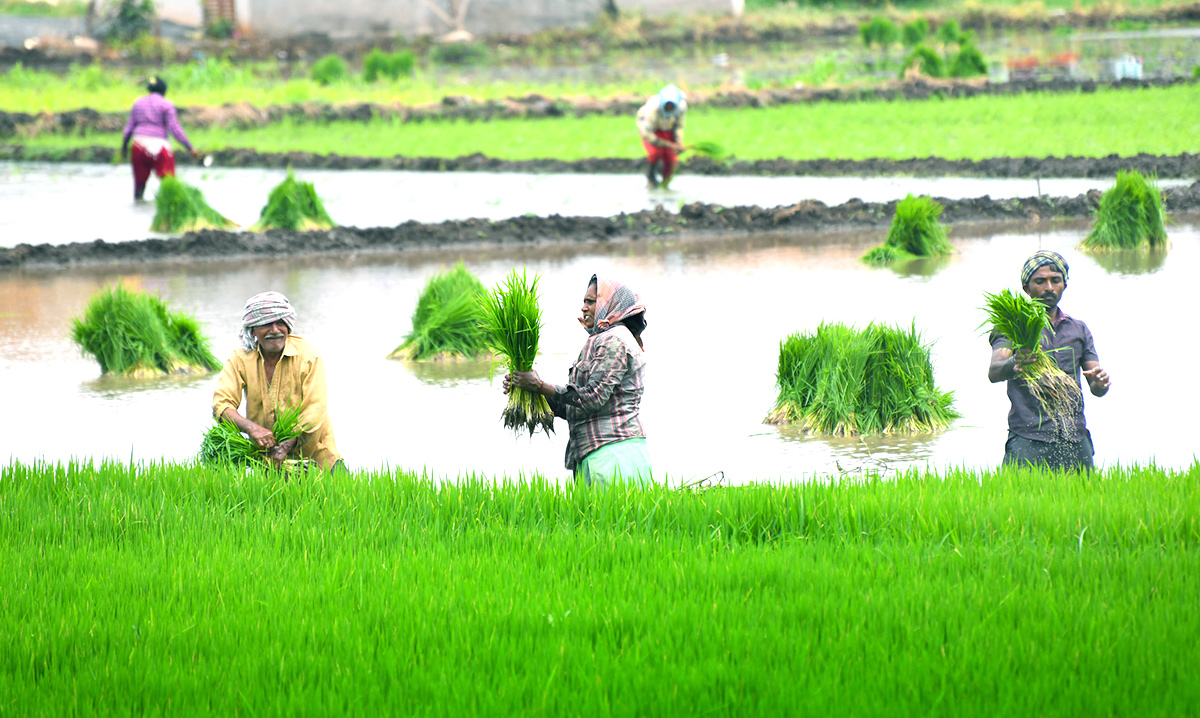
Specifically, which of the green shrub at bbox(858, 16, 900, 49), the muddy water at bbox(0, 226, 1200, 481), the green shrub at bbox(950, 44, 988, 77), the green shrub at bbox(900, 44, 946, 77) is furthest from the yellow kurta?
the green shrub at bbox(858, 16, 900, 49)

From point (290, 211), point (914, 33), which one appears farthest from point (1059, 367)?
point (914, 33)

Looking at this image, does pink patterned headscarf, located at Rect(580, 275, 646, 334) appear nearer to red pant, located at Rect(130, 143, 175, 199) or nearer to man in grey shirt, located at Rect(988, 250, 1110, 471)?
man in grey shirt, located at Rect(988, 250, 1110, 471)

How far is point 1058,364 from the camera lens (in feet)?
21.4

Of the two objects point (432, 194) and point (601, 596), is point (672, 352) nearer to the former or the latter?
point (601, 596)

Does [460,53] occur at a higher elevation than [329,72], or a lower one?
higher

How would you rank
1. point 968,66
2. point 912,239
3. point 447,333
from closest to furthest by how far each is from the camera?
point 447,333 < point 912,239 < point 968,66

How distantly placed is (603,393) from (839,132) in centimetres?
2102

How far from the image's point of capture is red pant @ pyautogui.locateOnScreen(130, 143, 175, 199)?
20125 mm

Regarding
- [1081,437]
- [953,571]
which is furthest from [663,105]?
[953,571]

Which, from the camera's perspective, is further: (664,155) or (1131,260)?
(664,155)

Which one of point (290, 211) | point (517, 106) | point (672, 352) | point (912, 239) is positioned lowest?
point (672, 352)

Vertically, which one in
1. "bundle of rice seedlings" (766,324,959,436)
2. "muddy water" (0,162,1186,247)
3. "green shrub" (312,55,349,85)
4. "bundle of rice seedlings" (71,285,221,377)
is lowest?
"bundle of rice seedlings" (766,324,959,436)

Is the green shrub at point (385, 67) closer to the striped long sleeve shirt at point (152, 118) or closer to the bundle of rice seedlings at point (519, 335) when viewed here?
the striped long sleeve shirt at point (152, 118)

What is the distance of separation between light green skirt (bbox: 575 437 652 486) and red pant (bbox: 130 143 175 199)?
15.5 meters
